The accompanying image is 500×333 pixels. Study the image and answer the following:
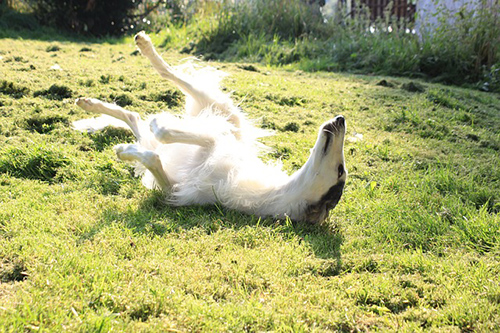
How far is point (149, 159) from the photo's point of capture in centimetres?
335

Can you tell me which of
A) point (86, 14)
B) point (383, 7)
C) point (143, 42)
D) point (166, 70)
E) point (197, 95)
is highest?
point (86, 14)

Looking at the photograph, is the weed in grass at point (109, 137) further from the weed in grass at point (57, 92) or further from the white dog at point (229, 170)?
the weed in grass at point (57, 92)

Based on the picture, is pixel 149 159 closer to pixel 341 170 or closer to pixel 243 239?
pixel 243 239

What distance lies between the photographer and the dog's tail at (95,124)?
14.9ft

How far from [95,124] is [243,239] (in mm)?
2373

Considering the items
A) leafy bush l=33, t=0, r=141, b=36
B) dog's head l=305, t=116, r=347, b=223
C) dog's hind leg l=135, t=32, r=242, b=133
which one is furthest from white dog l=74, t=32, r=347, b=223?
leafy bush l=33, t=0, r=141, b=36

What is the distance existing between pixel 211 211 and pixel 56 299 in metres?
1.40

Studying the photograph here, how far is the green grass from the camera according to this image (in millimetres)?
2166

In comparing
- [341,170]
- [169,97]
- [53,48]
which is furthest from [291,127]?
[53,48]

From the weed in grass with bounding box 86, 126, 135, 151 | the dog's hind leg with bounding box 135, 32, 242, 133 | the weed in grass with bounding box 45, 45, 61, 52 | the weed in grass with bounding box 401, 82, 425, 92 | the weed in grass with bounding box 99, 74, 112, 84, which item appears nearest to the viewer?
the dog's hind leg with bounding box 135, 32, 242, 133

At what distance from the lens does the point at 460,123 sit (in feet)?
17.8

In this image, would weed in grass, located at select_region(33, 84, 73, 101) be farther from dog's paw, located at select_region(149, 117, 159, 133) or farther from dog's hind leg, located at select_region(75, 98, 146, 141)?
dog's paw, located at select_region(149, 117, 159, 133)

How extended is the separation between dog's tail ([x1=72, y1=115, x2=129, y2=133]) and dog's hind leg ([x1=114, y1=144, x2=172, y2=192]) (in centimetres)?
114

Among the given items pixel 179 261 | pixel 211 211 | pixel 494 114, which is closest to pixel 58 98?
pixel 211 211
